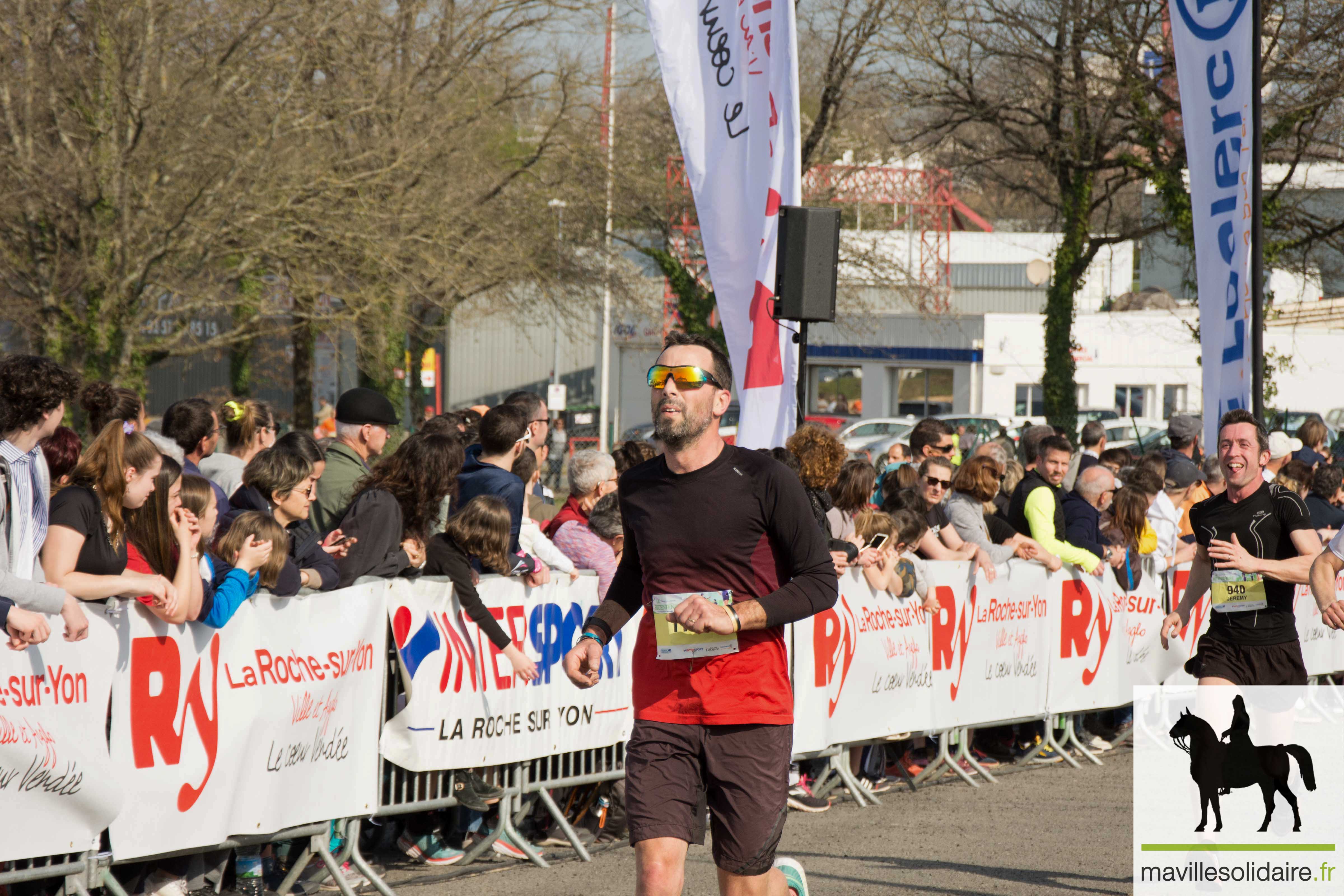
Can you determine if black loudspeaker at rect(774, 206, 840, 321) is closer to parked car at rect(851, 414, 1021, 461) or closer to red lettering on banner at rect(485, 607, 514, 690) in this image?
red lettering on banner at rect(485, 607, 514, 690)

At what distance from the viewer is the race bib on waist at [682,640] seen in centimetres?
426

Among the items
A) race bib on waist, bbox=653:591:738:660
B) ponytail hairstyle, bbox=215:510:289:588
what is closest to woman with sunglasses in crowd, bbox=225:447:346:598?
ponytail hairstyle, bbox=215:510:289:588

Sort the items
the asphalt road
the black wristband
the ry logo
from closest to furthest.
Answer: the black wristband → the asphalt road → the ry logo

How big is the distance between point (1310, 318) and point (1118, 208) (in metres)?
21.6

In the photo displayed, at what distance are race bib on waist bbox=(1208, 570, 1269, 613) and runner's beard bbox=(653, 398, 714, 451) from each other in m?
3.14

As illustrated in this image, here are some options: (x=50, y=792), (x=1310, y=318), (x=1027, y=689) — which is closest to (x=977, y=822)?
(x=1027, y=689)

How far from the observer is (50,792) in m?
4.99

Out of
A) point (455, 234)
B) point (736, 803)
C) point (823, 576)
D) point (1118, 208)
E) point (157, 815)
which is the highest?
point (1118, 208)

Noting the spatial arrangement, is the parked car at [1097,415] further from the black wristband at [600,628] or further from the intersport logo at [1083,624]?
the black wristband at [600,628]

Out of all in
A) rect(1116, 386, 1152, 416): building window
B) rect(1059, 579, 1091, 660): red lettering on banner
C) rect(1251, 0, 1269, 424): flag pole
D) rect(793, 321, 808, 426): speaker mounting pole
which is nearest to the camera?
rect(793, 321, 808, 426): speaker mounting pole

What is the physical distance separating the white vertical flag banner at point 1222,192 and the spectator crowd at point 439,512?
66cm

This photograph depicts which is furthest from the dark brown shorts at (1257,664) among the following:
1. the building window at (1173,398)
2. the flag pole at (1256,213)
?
the building window at (1173,398)

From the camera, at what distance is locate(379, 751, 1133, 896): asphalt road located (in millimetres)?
6250

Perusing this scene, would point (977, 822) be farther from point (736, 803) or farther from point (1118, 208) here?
point (1118, 208)
